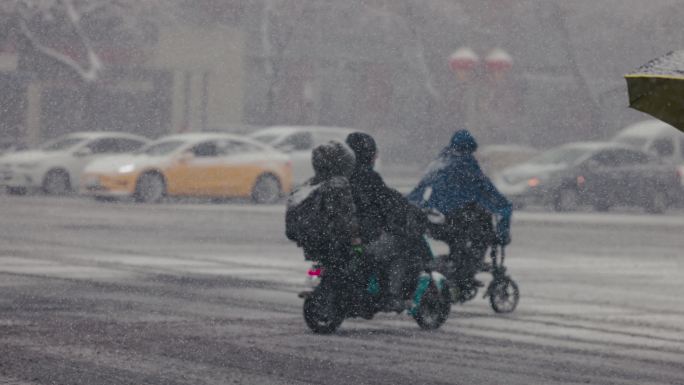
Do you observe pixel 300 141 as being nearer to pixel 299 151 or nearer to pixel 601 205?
pixel 299 151

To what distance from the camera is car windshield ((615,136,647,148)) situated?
123ft

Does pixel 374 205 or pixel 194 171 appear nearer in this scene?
pixel 374 205

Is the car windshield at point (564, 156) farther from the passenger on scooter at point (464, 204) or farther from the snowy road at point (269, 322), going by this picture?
the passenger on scooter at point (464, 204)

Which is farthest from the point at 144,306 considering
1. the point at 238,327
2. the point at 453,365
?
the point at 453,365

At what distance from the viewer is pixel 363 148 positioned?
11.8 metres

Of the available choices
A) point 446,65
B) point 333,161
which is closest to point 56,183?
point 333,161

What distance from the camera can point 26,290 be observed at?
13625 millimetres

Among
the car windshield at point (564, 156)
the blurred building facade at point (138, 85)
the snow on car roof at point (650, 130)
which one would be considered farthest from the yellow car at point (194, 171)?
the blurred building facade at point (138, 85)

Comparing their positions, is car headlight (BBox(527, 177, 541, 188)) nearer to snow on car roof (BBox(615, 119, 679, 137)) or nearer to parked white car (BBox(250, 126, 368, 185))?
parked white car (BBox(250, 126, 368, 185))

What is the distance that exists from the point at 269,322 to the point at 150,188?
1924cm

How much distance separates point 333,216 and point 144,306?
2154mm

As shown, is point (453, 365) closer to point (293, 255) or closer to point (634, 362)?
point (634, 362)

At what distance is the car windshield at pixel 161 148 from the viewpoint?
103 feet

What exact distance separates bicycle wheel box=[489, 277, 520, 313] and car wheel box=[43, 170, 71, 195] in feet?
67.8
